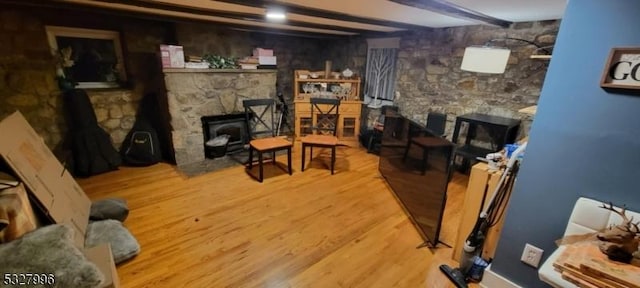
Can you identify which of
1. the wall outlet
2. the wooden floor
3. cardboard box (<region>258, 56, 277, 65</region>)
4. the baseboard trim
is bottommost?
the wooden floor

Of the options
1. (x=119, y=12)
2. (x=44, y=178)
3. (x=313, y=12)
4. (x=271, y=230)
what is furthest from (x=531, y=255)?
(x=119, y=12)

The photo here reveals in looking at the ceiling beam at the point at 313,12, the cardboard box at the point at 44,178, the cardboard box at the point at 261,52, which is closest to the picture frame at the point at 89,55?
the cardboard box at the point at 44,178

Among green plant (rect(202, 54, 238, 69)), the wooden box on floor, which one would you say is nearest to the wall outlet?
the wooden box on floor

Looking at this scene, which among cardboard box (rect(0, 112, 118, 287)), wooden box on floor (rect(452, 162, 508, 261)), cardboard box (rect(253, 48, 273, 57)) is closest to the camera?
cardboard box (rect(0, 112, 118, 287))

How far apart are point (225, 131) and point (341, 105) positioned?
1973 mm

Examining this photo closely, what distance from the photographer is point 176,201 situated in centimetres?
274

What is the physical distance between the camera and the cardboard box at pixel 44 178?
163cm

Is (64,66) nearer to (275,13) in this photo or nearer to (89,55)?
(89,55)

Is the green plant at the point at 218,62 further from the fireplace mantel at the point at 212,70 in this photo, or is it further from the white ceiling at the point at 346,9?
the white ceiling at the point at 346,9

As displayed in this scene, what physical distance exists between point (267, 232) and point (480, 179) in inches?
67.2

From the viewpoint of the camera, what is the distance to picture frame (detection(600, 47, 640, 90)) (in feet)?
3.73

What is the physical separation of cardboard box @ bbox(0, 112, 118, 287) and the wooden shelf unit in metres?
3.13

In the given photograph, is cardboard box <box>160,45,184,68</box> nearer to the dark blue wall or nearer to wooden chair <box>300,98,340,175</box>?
wooden chair <box>300,98,340,175</box>

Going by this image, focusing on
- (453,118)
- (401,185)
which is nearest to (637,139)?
(401,185)
